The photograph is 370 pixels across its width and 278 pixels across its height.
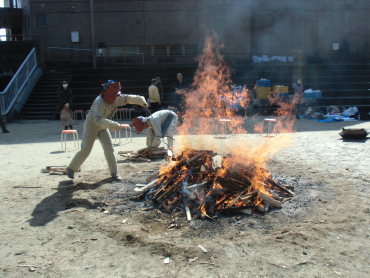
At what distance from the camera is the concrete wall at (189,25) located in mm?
25469

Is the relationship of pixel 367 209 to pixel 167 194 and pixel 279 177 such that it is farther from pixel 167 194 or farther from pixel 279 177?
pixel 167 194

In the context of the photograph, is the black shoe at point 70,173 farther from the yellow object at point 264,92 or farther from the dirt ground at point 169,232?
the yellow object at point 264,92

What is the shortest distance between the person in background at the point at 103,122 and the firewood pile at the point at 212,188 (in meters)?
1.27

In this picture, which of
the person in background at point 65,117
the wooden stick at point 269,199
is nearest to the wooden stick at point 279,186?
the wooden stick at point 269,199

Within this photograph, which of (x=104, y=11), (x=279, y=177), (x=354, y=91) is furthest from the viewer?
(x=104, y=11)

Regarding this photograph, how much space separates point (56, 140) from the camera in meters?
12.3

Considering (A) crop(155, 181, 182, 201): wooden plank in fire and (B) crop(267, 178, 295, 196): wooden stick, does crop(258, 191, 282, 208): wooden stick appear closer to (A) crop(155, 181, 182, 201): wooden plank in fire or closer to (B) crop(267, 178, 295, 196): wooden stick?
(B) crop(267, 178, 295, 196): wooden stick

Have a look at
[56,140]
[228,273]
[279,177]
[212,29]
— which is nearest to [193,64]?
[212,29]

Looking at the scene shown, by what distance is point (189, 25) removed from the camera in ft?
87.9

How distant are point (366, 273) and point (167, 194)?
304 centimetres

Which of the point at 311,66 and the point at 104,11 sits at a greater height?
the point at 104,11

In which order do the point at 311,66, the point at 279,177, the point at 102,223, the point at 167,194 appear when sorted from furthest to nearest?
the point at 311,66
the point at 279,177
the point at 167,194
the point at 102,223

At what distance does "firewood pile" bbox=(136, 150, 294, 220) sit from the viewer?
5426 millimetres

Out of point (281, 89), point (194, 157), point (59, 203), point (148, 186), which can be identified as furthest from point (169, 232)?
point (281, 89)
